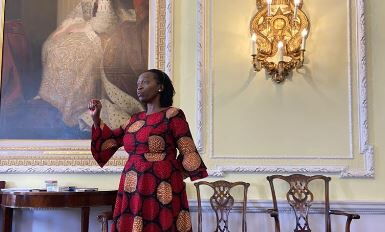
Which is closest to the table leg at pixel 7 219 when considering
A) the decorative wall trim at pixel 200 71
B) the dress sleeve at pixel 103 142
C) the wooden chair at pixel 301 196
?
the dress sleeve at pixel 103 142

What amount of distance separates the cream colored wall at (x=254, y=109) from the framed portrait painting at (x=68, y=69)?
10 centimetres

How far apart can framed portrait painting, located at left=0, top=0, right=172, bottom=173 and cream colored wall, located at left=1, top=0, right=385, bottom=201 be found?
105 mm

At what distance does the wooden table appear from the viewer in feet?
10.4

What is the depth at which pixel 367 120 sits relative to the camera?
12.3 ft

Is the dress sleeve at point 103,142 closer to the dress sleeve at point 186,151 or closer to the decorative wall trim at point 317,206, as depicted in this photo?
the dress sleeve at point 186,151

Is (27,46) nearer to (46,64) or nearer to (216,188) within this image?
(46,64)

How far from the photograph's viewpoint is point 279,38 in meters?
3.73

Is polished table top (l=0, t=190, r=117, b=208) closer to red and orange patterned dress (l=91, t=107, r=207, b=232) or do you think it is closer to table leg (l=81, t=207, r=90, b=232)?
table leg (l=81, t=207, r=90, b=232)

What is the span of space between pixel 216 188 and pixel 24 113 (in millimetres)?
1820

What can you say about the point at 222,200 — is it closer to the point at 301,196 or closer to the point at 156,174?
the point at 301,196

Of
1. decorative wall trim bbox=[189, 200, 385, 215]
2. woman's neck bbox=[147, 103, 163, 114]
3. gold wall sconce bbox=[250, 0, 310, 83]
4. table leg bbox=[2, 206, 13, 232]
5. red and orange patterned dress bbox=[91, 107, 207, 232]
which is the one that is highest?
gold wall sconce bbox=[250, 0, 310, 83]

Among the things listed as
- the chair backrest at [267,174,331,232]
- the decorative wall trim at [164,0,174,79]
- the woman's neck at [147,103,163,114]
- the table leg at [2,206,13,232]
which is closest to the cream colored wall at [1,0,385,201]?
the decorative wall trim at [164,0,174,79]

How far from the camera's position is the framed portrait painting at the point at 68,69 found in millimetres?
3830

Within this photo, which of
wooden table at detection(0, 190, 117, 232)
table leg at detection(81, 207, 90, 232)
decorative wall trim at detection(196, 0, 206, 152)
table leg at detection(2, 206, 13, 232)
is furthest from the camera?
decorative wall trim at detection(196, 0, 206, 152)
